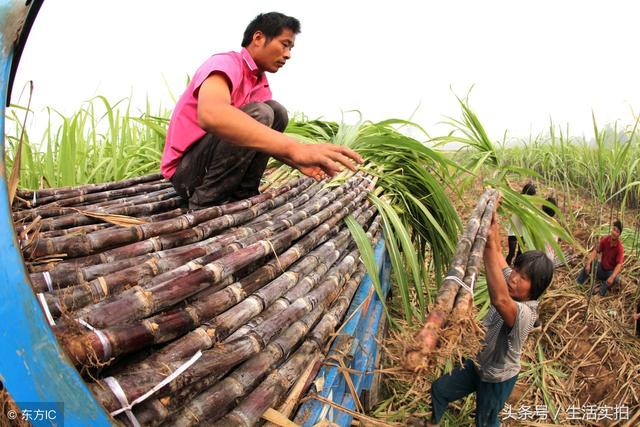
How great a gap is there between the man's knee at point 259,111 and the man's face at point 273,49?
212 mm

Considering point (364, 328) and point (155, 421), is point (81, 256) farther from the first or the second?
point (364, 328)

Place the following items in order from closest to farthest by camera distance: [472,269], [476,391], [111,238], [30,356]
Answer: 1. [30,356]
2. [111,238]
3. [472,269]
4. [476,391]

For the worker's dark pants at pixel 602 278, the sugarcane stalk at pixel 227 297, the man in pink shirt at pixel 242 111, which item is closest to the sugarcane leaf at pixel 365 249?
the sugarcane stalk at pixel 227 297

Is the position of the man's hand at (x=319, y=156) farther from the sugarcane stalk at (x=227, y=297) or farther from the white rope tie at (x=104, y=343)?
the white rope tie at (x=104, y=343)

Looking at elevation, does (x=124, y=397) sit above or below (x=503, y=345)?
above

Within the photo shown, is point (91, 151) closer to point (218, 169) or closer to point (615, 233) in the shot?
point (218, 169)

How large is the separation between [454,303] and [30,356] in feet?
2.85

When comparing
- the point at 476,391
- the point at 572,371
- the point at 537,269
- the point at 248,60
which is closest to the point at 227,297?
the point at 248,60

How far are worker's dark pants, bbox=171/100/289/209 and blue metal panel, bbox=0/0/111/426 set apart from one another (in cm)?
122

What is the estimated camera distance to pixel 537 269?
78.9 inches

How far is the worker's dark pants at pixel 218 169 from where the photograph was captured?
185 cm

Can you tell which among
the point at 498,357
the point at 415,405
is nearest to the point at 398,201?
the point at 498,357

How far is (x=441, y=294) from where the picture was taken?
106 cm

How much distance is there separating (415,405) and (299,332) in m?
1.98
